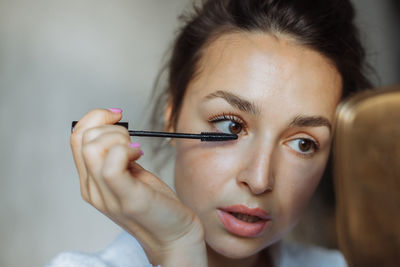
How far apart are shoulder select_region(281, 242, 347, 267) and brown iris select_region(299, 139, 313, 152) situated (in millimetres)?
319

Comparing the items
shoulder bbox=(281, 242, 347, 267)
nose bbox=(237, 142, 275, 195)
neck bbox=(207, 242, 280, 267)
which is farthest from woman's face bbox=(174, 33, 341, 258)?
shoulder bbox=(281, 242, 347, 267)

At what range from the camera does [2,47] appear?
31.2 inches

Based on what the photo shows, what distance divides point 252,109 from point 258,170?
9cm

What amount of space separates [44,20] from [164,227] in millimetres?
598

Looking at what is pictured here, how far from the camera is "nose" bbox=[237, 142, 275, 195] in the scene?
0.57 meters

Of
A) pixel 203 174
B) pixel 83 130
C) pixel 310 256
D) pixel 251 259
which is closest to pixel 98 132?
pixel 83 130

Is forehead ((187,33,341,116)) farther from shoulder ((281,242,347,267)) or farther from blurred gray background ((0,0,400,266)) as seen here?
shoulder ((281,242,347,267))

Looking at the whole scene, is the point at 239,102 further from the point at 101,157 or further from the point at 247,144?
the point at 101,157

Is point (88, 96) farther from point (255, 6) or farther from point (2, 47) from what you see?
point (255, 6)

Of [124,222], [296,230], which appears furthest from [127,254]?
[296,230]

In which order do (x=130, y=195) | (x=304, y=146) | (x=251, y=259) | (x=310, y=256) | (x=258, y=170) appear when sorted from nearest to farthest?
(x=130, y=195), (x=258, y=170), (x=304, y=146), (x=251, y=259), (x=310, y=256)

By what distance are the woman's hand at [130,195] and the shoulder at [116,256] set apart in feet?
0.53

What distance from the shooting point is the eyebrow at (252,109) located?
606mm

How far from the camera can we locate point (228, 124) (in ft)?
2.11
